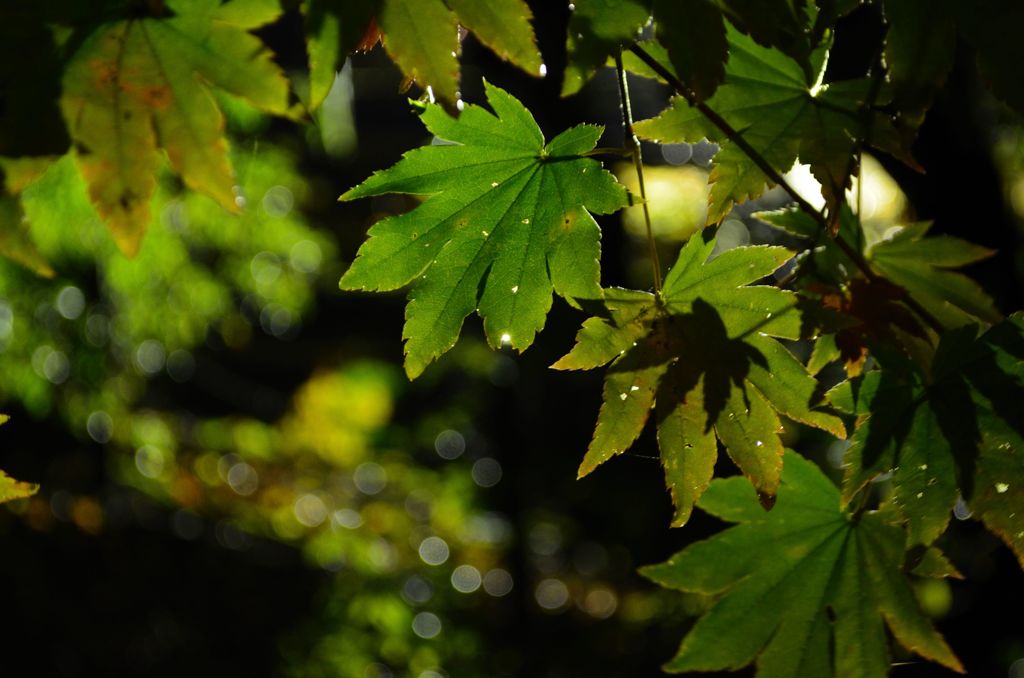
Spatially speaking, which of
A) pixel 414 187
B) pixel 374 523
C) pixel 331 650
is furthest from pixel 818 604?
pixel 374 523

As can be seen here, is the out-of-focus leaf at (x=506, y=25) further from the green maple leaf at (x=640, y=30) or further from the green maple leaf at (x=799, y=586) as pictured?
the green maple leaf at (x=799, y=586)

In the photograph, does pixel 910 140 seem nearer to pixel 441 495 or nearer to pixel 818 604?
pixel 818 604

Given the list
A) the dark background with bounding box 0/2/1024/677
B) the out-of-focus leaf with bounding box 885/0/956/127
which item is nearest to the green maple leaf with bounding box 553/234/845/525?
the out-of-focus leaf with bounding box 885/0/956/127

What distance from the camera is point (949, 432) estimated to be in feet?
2.85

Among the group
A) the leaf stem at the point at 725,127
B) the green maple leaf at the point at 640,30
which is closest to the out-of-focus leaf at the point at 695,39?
the green maple leaf at the point at 640,30

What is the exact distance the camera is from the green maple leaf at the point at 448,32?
68cm

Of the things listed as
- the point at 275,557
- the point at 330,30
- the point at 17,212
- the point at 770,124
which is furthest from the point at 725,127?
the point at 275,557

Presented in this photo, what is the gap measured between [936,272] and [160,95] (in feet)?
3.15

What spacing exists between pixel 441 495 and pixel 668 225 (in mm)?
2051

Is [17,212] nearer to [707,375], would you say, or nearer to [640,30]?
[640,30]

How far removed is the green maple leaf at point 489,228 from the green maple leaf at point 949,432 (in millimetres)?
310

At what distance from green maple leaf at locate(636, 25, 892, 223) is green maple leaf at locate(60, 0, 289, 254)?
443 mm

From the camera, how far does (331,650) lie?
4.20 metres

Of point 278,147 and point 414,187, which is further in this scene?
point 278,147
